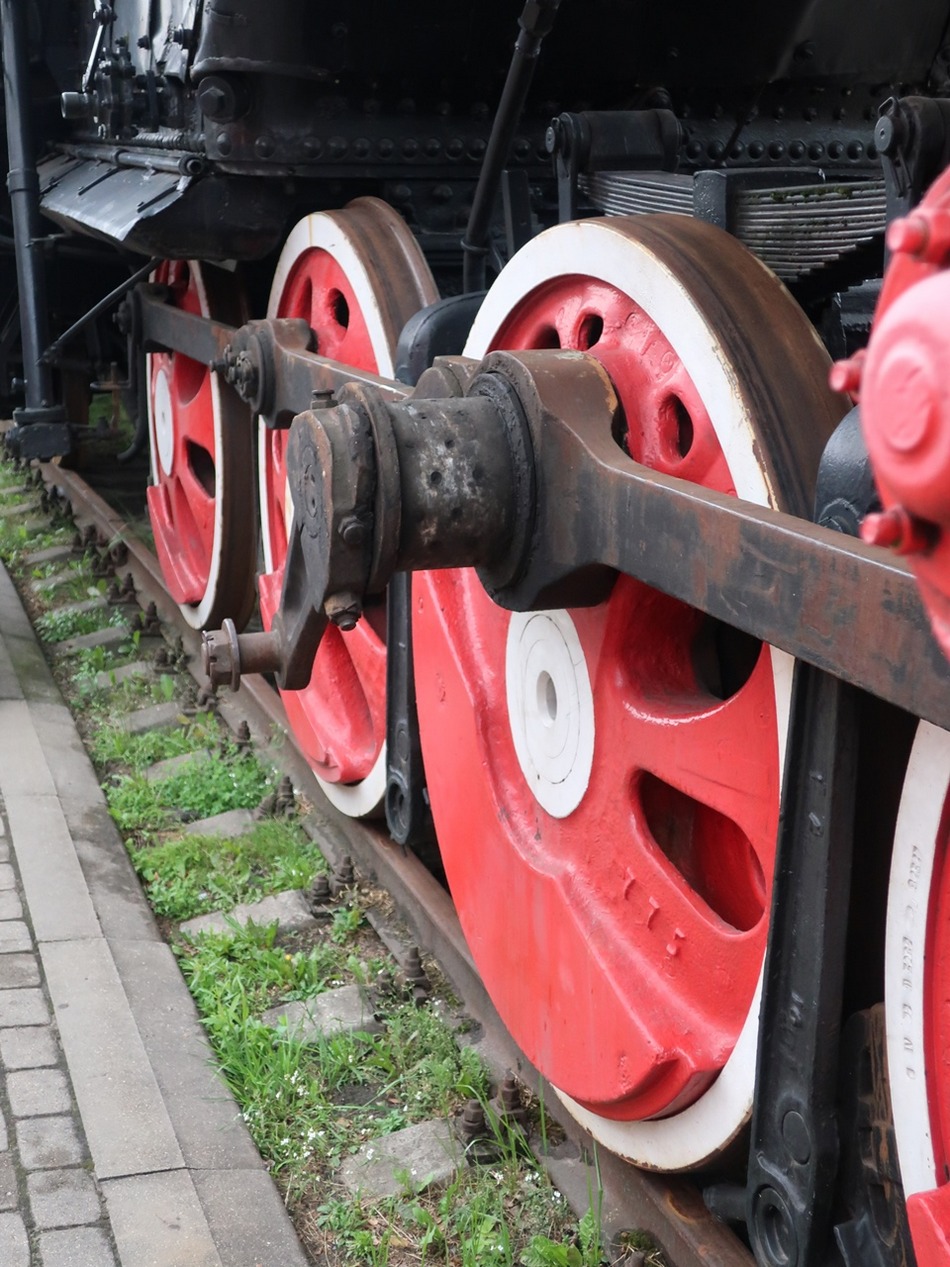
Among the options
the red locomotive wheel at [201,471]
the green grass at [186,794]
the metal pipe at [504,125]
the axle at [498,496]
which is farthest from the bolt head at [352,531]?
the red locomotive wheel at [201,471]

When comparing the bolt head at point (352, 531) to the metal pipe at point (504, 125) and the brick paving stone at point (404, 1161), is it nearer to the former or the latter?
the metal pipe at point (504, 125)

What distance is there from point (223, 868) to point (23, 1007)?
27.5 inches

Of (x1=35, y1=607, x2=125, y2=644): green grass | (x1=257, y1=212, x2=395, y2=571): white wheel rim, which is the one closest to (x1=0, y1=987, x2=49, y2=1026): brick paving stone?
(x1=257, y1=212, x2=395, y2=571): white wheel rim

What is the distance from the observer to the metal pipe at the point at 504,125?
201cm

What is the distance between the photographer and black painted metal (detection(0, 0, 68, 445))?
12.0 feet

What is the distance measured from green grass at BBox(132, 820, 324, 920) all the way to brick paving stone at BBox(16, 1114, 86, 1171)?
2.65 feet

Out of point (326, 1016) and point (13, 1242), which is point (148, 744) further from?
point (13, 1242)

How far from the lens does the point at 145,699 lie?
4.23 m

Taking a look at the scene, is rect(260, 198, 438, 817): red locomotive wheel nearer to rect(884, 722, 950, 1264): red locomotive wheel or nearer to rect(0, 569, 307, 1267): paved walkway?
rect(0, 569, 307, 1267): paved walkway

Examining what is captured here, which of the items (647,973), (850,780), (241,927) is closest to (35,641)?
(241,927)

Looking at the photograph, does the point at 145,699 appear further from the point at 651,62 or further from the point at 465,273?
the point at 651,62

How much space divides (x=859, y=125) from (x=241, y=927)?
215 cm

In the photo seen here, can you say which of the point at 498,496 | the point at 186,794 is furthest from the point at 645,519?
the point at 186,794

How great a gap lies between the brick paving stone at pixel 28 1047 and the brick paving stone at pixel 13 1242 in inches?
15.9
